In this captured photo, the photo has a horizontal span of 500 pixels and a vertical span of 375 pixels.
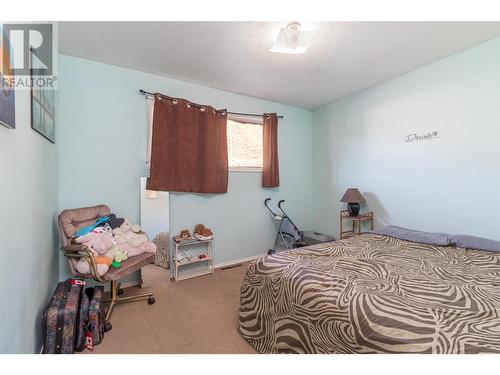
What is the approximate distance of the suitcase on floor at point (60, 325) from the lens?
1.45m

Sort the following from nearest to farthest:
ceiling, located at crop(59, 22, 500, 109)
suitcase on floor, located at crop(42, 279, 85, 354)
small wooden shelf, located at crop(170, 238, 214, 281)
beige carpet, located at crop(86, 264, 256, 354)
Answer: suitcase on floor, located at crop(42, 279, 85, 354)
beige carpet, located at crop(86, 264, 256, 354)
ceiling, located at crop(59, 22, 500, 109)
small wooden shelf, located at crop(170, 238, 214, 281)

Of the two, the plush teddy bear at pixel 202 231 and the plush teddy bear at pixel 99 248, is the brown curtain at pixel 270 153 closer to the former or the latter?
the plush teddy bear at pixel 202 231

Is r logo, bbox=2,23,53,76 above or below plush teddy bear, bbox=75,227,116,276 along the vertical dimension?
above

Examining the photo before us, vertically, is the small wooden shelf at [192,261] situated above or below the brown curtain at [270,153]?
below

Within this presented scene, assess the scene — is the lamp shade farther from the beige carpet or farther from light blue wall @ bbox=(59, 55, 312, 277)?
the beige carpet

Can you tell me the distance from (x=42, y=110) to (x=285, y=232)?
3123 mm

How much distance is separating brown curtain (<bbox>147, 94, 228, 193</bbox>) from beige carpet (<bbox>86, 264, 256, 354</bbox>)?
3.74ft

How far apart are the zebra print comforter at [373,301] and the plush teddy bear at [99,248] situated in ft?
3.87

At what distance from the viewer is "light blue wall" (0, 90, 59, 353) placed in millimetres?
1067

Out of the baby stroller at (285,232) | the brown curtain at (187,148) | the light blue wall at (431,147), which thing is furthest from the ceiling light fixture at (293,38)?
the baby stroller at (285,232)

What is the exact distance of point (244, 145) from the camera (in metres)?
3.44

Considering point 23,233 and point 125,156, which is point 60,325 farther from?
point 125,156

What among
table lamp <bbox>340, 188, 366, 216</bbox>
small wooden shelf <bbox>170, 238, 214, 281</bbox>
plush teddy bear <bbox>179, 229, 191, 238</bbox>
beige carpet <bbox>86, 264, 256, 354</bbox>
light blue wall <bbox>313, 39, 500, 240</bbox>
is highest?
light blue wall <bbox>313, 39, 500, 240</bbox>

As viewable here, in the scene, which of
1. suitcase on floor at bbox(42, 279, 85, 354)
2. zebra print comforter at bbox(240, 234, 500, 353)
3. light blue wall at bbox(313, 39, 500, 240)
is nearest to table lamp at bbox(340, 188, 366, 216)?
light blue wall at bbox(313, 39, 500, 240)
